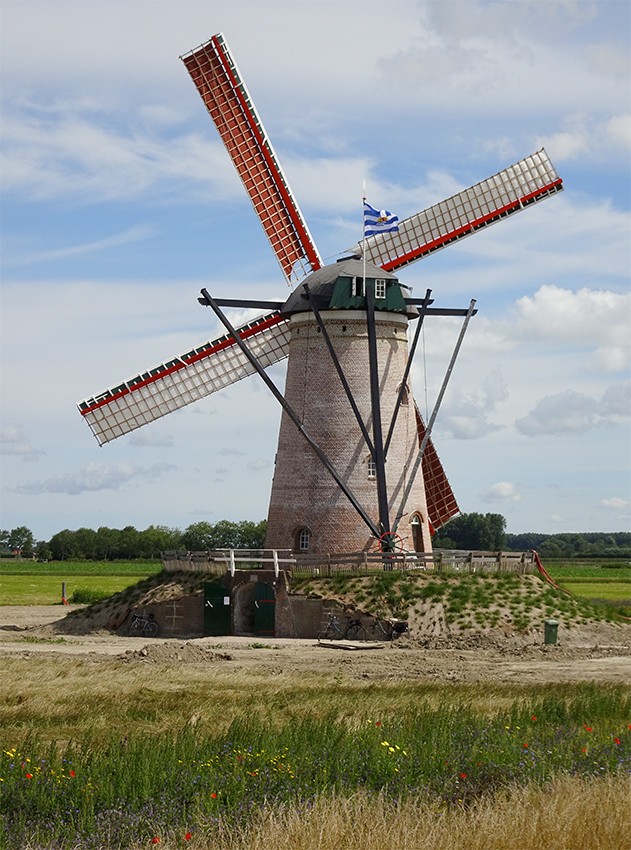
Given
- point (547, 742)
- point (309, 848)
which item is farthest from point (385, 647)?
point (309, 848)

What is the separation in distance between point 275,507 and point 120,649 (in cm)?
805

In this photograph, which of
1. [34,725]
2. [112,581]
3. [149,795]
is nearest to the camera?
[149,795]

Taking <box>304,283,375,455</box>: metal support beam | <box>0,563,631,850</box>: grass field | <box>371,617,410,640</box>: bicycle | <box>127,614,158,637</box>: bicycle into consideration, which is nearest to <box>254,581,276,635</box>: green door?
<box>127,614,158,637</box>: bicycle

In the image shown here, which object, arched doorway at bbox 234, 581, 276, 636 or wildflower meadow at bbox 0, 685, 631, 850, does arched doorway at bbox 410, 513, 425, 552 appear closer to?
arched doorway at bbox 234, 581, 276, 636

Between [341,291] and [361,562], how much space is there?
8432mm

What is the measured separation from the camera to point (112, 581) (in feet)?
254

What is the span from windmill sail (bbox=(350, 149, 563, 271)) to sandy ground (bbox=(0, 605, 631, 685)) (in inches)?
529

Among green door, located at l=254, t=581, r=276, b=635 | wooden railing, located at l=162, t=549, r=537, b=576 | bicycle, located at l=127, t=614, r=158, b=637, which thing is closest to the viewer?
wooden railing, located at l=162, t=549, r=537, b=576

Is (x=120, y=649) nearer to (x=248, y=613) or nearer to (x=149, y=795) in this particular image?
(x=248, y=613)

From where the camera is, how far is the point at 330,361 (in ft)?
130

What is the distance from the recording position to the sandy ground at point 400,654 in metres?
28.8

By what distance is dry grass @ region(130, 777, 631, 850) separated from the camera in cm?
1184

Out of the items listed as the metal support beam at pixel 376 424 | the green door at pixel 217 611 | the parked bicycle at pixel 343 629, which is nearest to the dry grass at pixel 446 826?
the parked bicycle at pixel 343 629

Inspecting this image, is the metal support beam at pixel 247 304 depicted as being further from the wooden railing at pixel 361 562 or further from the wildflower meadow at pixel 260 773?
the wildflower meadow at pixel 260 773
